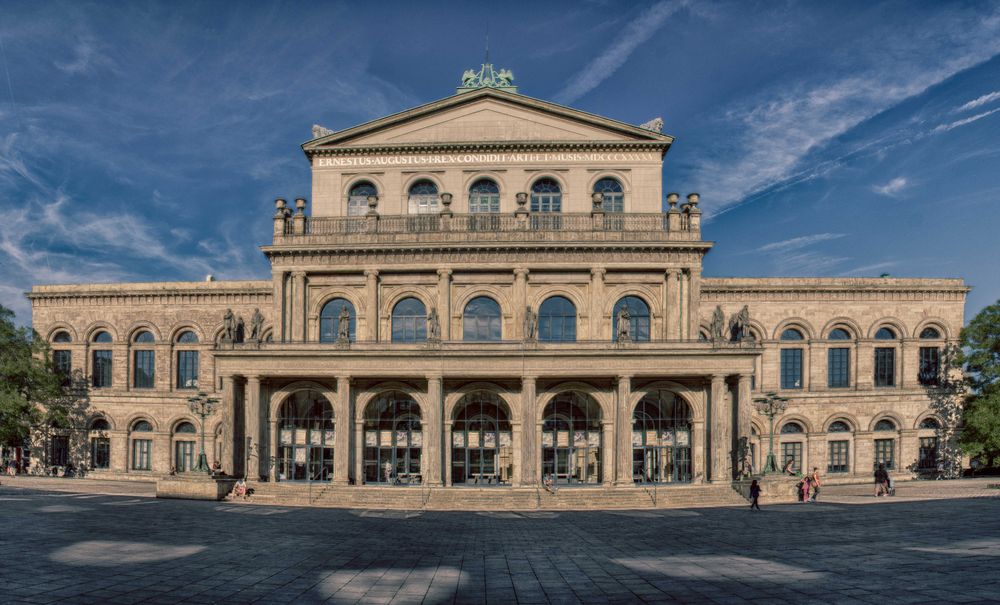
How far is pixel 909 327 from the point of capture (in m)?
38.8

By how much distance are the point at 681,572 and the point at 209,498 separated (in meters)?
24.3

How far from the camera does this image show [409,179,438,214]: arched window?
37.4 metres

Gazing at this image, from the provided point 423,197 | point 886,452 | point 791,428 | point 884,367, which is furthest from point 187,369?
point 886,452

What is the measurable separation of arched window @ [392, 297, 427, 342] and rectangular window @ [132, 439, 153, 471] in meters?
19.1

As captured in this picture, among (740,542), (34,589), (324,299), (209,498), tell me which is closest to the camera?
(34,589)

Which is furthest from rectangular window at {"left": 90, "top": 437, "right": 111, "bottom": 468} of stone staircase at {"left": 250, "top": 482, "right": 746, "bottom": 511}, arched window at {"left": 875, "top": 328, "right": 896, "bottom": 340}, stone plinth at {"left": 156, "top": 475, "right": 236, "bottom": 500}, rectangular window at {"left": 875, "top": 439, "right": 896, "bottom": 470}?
arched window at {"left": 875, "top": 328, "right": 896, "bottom": 340}

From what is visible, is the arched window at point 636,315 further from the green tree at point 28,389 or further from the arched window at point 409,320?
the green tree at point 28,389

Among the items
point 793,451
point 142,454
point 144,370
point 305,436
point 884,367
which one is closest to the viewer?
point 305,436

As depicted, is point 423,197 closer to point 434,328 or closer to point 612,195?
point 434,328

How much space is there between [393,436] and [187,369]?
16598mm

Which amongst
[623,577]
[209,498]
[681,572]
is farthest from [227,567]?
[209,498]

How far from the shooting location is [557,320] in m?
34.7

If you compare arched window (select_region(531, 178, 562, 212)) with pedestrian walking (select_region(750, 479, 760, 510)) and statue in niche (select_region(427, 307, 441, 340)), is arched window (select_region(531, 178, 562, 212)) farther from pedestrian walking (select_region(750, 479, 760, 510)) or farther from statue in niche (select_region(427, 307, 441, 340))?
pedestrian walking (select_region(750, 479, 760, 510))

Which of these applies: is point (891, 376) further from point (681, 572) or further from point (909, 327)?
point (681, 572)
